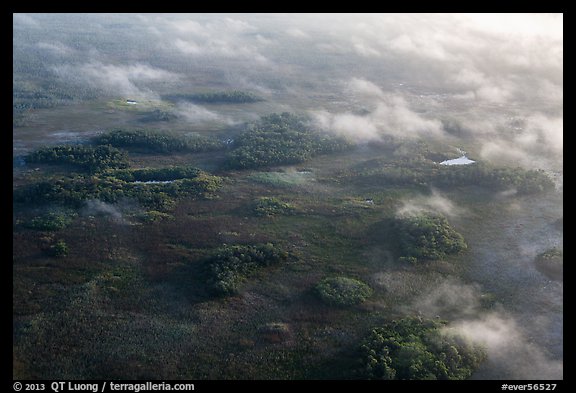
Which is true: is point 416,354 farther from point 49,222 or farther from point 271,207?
point 49,222

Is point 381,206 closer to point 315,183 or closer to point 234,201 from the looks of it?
point 315,183

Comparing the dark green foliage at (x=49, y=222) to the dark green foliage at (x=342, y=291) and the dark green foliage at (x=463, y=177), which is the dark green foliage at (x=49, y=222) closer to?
the dark green foliage at (x=342, y=291)

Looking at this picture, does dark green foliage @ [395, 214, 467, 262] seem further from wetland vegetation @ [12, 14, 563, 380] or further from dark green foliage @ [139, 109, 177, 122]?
dark green foliage @ [139, 109, 177, 122]

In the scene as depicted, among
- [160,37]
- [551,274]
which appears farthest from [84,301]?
[160,37]

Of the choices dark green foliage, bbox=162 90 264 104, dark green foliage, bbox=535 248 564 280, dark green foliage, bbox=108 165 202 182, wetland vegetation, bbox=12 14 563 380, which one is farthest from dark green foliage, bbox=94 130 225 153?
dark green foliage, bbox=535 248 564 280

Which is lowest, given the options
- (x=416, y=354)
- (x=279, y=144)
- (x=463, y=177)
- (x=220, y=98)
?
(x=416, y=354)

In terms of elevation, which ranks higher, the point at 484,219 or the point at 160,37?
the point at 160,37

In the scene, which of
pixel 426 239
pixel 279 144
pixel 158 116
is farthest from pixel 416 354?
pixel 158 116
